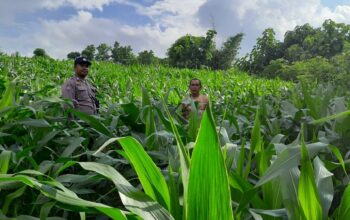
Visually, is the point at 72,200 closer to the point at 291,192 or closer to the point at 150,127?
the point at 291,192

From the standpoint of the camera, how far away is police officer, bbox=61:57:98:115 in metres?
4.22

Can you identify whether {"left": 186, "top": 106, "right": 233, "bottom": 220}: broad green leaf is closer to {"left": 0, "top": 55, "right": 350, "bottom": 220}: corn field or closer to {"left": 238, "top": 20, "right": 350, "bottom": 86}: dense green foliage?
{"left": 0, "top": 55, "right": 350, "bottom": 220}: corn field

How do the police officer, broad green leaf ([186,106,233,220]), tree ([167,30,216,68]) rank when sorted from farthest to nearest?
tree ([167,30,216,68]) → the police officer → broad green leaf ([186,106,233,220])

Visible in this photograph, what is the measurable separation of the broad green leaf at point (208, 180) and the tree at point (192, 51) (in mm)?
47649

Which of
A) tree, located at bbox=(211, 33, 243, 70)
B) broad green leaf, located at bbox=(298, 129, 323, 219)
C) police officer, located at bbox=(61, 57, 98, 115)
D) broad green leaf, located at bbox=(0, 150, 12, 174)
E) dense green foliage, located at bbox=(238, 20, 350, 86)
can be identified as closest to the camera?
broad green leaf, located at bbox=(298, 129, 323, 219)

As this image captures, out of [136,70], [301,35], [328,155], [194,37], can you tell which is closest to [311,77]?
[136,70]

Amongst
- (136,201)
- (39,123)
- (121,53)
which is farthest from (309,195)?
(121,53)

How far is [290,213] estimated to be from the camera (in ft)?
3.05

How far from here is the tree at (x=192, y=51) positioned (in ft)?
165

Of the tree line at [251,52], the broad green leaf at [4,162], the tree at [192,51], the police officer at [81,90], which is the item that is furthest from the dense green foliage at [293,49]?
the broad green leaf at [4,162]

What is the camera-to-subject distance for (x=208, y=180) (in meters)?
0.77

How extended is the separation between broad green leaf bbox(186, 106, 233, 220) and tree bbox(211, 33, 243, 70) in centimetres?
5441

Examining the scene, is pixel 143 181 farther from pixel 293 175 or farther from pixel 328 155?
pixel 328 155

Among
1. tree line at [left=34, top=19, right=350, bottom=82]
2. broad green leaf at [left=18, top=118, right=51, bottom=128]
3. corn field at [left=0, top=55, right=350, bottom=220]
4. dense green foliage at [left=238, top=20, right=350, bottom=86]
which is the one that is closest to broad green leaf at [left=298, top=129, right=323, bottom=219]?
corn field at [left=0, top=55, right=350, bottom=220]
